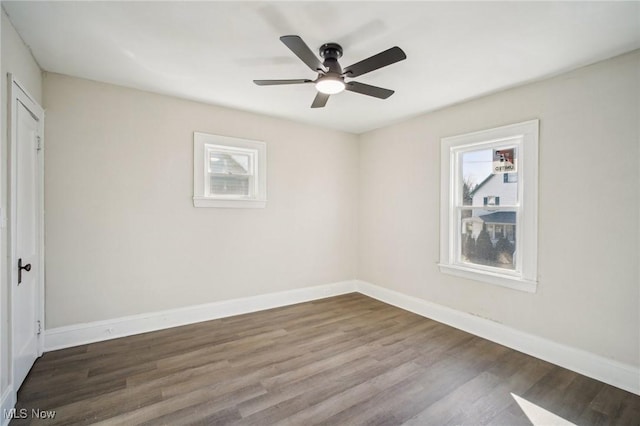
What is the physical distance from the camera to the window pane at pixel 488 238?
3156 mm

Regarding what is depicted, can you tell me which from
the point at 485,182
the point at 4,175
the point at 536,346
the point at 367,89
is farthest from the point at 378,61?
the point at 536,346

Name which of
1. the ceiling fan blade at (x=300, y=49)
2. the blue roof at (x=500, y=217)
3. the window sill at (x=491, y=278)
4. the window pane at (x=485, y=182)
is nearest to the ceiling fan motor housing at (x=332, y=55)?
the ceiling fan blade at (x=300, y=49)

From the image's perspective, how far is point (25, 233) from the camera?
2414mm

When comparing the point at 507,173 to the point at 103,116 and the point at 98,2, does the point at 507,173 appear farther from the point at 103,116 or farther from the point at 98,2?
the point at 103,116

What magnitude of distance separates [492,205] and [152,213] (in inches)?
151

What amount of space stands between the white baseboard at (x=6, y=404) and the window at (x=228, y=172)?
2142 millimetres

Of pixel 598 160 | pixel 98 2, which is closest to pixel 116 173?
pixel 98 2

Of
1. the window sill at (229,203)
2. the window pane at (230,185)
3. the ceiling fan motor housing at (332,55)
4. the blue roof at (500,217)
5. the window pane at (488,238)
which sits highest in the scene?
the ceiling fan motor housing at (332,55)

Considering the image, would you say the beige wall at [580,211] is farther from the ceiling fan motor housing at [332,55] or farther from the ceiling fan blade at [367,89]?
the ceiling fan motor housing at [332,55]

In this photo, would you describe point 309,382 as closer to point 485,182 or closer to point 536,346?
point 536,346

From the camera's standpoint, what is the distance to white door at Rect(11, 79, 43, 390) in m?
2.13

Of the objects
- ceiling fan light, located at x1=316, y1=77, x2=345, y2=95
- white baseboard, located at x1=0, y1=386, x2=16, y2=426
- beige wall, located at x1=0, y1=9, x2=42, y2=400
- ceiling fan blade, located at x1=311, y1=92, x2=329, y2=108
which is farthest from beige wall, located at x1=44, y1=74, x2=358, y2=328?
ceiling fan light, located at x1=316, y1=77, x2=345, y2=95

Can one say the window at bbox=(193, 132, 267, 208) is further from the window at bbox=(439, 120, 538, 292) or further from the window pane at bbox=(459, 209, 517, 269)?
the window pane at bbox=(459, 209, 517, 269)

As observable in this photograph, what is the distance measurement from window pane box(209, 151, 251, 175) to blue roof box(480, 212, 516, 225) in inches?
120
